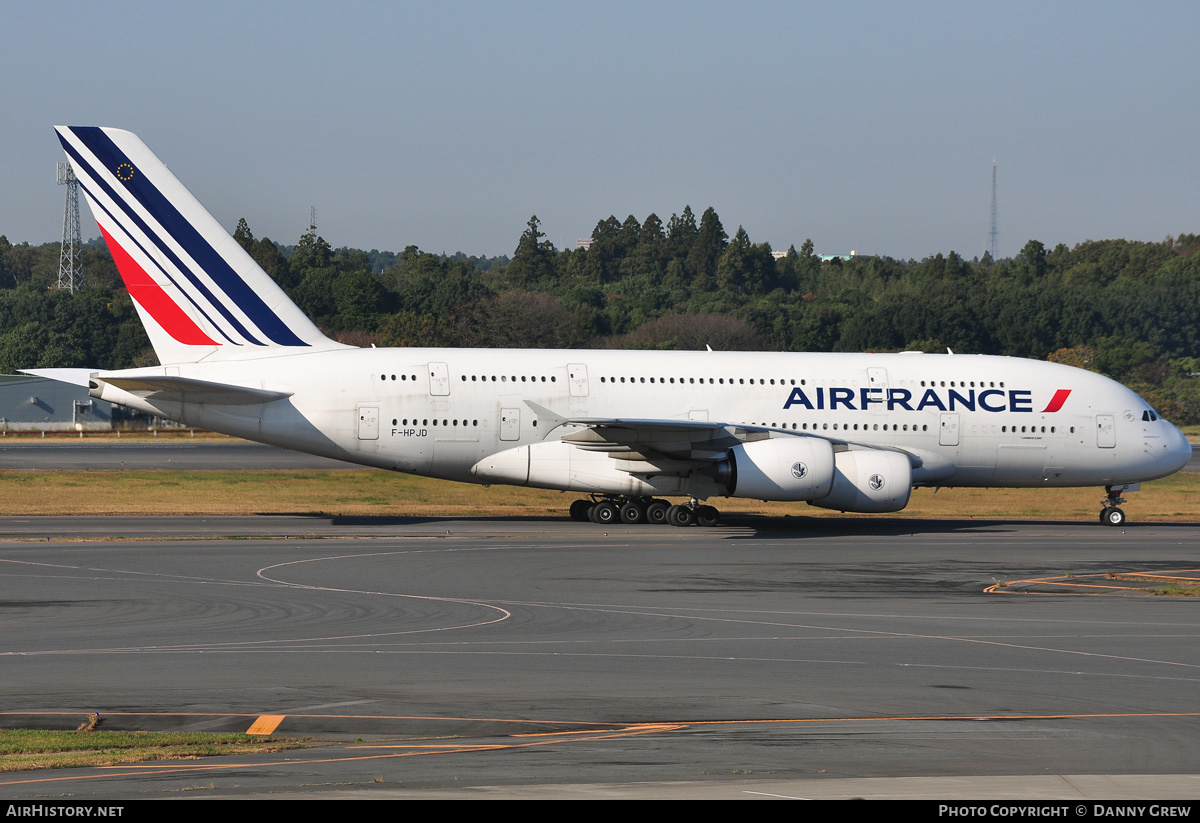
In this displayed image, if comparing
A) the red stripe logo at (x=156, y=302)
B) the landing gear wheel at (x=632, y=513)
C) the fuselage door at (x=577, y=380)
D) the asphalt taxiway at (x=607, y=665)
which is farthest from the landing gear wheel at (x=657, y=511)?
the red stripe logo at (x=156, y=302)

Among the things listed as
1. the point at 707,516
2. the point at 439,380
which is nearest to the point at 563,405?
the point at 439,380

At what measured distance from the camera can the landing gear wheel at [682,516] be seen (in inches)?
1435

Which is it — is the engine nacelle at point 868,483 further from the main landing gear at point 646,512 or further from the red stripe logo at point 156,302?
the red stripe logo at point 156,302

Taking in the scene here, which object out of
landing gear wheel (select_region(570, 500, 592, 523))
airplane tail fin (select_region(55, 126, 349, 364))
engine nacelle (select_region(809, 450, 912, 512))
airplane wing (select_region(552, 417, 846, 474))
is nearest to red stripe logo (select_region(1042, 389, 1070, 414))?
engine nacelle (select_region(809, 450, 912, 512))

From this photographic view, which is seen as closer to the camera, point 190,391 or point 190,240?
point 190,391

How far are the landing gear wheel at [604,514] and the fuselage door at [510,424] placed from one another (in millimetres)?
3154

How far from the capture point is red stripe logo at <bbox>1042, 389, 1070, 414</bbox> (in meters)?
37.8

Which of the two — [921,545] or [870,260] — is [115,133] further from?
[870,260]

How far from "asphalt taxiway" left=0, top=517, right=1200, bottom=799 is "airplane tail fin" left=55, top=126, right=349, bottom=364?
7.24m

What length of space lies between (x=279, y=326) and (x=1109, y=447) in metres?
23.8

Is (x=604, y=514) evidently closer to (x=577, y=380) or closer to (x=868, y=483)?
(x=577, y=380)

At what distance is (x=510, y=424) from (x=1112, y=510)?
57.0 ft

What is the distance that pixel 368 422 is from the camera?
116ft

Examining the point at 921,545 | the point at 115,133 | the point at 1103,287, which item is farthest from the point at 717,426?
the point at 1103,287
